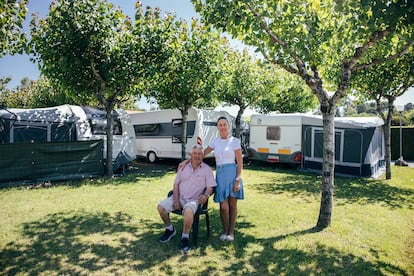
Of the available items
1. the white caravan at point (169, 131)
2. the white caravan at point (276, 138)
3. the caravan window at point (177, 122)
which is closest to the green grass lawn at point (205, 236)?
the white caravan at point (276, 138)

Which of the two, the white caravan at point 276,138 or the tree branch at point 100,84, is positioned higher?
the tree branch at point 100,84

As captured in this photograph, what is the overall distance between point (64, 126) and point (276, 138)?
8.80 meters

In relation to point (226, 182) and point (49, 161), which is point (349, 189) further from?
point (49, 161)

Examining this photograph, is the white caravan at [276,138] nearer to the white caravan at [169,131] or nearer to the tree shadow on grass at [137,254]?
the white caravan at [169,131]

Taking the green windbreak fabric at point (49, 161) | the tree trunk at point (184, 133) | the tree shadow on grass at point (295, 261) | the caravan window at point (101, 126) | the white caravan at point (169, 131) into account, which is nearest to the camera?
the tree shadow on grass at point (295, 261)

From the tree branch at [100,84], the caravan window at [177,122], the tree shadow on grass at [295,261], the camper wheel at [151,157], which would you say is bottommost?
the tree shadow on grass at [295,261]

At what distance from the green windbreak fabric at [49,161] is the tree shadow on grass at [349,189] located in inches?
219

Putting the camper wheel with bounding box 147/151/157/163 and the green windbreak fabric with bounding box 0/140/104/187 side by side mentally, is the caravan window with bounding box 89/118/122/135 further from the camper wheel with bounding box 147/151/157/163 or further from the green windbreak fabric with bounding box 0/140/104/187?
the camper wheel with bounding box 147/151/157/163

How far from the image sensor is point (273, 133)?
508 inches

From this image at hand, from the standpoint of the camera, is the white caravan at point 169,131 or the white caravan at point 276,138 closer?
the white caravan at point 276,138

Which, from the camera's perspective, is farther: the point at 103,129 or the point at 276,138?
the point at 276,138

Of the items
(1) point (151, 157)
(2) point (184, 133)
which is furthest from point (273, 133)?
(1) point (151, 157)

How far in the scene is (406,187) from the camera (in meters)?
8.62

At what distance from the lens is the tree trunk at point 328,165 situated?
477 centimetres
